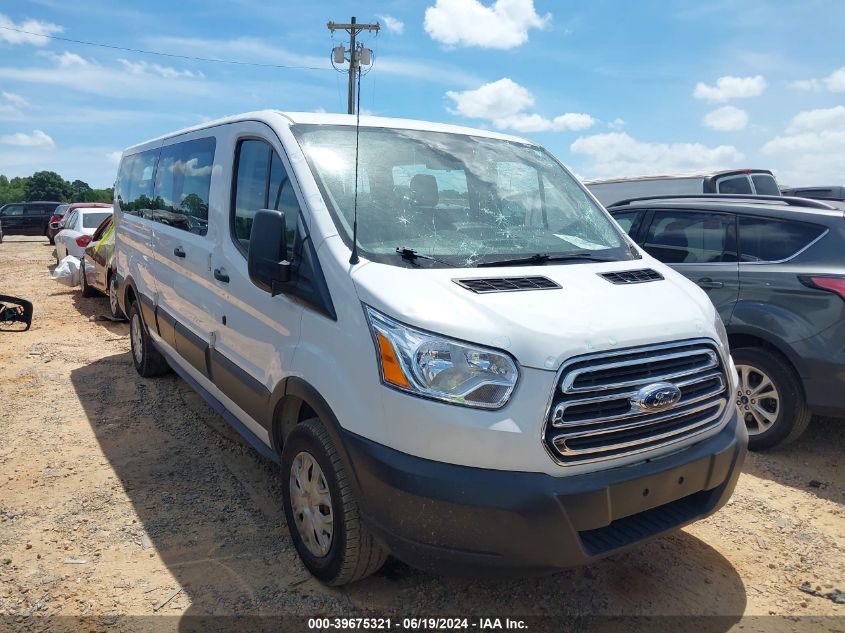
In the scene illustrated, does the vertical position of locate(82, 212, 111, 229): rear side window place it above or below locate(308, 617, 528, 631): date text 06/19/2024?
above

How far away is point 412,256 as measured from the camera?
2.67m

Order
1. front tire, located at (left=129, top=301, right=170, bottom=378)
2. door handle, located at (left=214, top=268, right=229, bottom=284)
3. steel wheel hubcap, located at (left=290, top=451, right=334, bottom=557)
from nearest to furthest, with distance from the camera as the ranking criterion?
1. steel wheel hubcap, located at (left=290, top=451, right=334, bottom=557)
2. door handle, located at (left=214, top=268, right=229, bottom=284)
3. front tire, located at (left=129, top=301, right=170, bottom=378)

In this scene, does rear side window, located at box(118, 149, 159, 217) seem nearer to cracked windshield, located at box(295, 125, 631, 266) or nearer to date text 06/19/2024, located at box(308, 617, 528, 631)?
cracked windshield, located at box(295, 125, 631, 266)

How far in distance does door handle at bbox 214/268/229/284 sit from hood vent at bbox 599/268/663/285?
6.82 feet

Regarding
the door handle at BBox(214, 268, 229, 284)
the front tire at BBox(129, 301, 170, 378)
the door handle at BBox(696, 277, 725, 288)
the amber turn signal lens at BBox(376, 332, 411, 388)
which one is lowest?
the front tire at BBox(129, 301, 170, 378)

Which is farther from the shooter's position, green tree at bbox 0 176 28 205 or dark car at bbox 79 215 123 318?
green tree at bbox 0 176 28 205

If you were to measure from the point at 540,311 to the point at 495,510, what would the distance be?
2.45 ft

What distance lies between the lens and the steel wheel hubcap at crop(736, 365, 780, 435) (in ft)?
14.3

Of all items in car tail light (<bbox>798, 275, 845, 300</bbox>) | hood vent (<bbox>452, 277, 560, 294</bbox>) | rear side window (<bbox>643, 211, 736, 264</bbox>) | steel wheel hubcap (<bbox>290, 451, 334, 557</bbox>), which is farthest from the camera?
rear side window (<bbox>643, 211, 736, 264</bbox>)

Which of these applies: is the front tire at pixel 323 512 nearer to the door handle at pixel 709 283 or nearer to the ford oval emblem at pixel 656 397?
the ford oval emblem at pixel 656 397

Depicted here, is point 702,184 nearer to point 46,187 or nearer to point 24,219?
point 24,219

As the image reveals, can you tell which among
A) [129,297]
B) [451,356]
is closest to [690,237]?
[451,356]

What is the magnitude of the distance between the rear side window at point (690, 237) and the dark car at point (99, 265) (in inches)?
277

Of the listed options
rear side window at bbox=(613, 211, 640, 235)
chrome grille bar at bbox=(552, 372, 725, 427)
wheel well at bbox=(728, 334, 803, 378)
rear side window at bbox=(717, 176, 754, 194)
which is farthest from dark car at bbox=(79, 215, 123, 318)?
rear side window at bbox=(717, 176, 754, 194)
